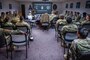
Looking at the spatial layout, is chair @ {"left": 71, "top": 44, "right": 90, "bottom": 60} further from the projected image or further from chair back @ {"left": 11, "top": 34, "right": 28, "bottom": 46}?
the projected image

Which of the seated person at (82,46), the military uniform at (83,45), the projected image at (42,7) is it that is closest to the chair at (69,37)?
the seated person at (82,46)

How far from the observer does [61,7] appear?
1217 cm

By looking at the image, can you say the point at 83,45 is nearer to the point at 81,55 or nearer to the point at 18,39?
the point at 81,55

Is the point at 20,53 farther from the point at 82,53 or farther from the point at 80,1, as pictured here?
the point at 80,1

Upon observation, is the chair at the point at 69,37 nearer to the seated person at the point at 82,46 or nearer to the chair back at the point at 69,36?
the chair back at the point at 69,36

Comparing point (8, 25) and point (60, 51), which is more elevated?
point (8, 25)

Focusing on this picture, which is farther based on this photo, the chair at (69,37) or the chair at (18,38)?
the chair at (69,37)

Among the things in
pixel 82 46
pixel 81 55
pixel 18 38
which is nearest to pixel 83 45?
pixel 82 46

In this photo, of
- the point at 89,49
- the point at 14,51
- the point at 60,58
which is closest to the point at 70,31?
the point at 60,58

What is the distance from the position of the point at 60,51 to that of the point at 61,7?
871 cm

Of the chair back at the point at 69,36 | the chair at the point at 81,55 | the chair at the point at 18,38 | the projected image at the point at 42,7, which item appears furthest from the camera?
the projected image at the point at 42,7

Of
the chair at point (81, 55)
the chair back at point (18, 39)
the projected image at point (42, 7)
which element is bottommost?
the chair at point (81, 55)

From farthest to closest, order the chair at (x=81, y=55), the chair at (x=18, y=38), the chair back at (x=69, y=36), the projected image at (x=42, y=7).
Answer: the projected image at (x=42, y=7)
the chair back at (x=69, y=36)
the chair at (x=18, y=38)
the chair at (x=81, y=55)

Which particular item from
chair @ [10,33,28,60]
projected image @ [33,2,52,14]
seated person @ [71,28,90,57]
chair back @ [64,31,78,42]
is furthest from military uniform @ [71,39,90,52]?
projected image @ [33,2,52,14]
